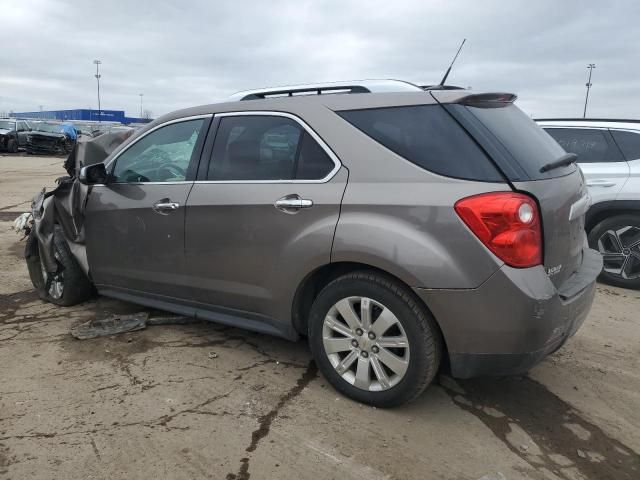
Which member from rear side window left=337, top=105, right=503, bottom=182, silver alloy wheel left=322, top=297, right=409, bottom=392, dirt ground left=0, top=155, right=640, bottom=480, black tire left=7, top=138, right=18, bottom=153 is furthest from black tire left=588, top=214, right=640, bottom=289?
black tire left=7, top=138, right=18, bottom=153

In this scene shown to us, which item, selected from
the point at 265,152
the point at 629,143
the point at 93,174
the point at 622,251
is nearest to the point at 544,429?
the point at 265,152

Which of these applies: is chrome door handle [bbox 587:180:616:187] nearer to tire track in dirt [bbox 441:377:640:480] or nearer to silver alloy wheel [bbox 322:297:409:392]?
tire track in dirt [bbox 441:377:640:480]

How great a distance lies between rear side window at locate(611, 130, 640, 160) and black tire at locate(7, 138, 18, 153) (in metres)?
28.5

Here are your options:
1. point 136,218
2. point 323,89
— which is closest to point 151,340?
point 136,218

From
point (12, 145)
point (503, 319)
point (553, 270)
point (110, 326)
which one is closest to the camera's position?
point (503, 319)

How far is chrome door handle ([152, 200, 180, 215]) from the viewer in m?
3.54

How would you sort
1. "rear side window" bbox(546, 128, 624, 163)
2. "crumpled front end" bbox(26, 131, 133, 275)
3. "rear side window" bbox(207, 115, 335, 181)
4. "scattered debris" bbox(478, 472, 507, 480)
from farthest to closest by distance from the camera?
"rear side window" bbox(546, 128, 624, 163), "crumpled front end" bbox(26, 131, 133, 275), "rear side window" bbox(207, 115, 335, 181), "scattered debris" bbox(478, 472, 507, 480)

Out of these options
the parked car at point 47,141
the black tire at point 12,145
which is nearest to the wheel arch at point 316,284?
the parked car at point 47,141

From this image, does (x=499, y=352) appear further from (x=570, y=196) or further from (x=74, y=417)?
(x=74, y=417)

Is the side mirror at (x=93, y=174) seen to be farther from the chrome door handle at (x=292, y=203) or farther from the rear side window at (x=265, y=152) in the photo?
the chrome door handle at (x=292, y=203)

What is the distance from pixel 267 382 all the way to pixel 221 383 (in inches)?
11.1

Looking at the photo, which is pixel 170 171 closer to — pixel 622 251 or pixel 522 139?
pixel 522 139

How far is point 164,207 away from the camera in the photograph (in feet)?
11.7

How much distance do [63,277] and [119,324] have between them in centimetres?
76
